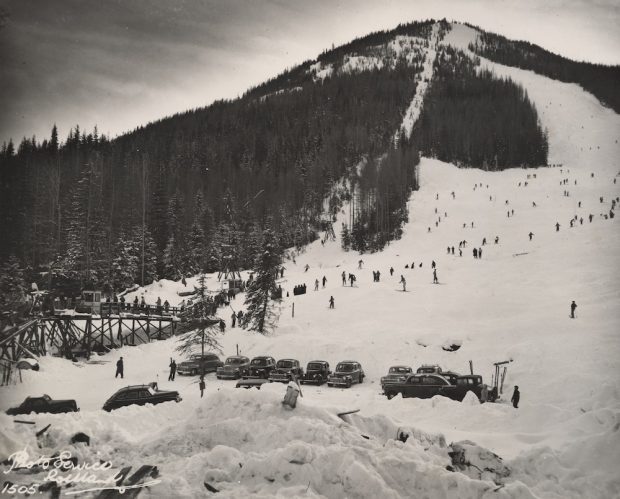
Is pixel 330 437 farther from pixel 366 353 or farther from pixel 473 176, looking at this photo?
pixel 473 176

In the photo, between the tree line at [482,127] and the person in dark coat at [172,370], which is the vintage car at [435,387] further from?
the tree line at [482,127]

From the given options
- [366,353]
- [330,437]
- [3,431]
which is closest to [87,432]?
[3,431]

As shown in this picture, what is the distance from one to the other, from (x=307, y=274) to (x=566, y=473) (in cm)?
5215

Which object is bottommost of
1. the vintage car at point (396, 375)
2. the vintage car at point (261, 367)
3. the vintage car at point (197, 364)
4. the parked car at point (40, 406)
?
the vintage car at point (197, 364)

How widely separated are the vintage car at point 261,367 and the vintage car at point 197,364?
3383 mm

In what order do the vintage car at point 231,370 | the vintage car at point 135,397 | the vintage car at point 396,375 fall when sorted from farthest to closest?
the vintage car at point 231,370 < the vintage car at point 396,375 < the vintage car at point 135,397

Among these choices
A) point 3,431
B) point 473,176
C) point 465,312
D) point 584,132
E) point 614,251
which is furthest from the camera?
point 584,132

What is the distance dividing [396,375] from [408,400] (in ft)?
19.4

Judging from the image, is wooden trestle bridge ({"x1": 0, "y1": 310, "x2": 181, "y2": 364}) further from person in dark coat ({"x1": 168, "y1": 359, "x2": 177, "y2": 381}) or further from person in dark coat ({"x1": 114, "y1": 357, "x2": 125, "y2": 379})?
person in dark coat ({"x1": 168, "y1": 359, "x2": 177, "y2": 381})

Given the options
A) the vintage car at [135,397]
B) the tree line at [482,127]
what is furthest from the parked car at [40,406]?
the tree line at [482,127]

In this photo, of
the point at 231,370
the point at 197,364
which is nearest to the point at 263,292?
the point at 197,364

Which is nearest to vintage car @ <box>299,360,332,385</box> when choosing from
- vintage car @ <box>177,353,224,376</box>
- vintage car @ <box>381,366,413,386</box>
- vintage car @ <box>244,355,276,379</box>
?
vintage car @ <box>244,355,276,379</box>

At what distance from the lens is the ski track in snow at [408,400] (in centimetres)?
1006

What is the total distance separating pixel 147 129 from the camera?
172125mm
